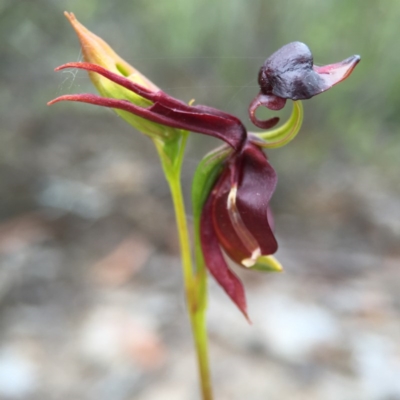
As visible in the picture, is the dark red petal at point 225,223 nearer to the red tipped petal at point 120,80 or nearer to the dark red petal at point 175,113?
the dark red petal at point 175,113

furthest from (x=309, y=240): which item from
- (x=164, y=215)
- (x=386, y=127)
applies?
(x=386, y=127)

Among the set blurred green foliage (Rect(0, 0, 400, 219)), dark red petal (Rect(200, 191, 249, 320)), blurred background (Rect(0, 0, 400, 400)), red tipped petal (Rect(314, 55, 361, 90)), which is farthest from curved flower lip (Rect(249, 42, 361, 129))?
blurred green foliage (Rect(0, 0, 400, 219))

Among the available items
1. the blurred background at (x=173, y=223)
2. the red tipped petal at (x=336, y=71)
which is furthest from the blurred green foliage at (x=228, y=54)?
the red tipped petal at (x=336, y=71)

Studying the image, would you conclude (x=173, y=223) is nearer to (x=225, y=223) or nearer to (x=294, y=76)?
(x=225, y=223)

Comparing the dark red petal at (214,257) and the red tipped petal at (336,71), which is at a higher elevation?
the red tipped petal at (336,71)

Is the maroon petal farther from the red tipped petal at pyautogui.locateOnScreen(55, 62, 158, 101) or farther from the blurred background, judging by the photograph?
the blurred background

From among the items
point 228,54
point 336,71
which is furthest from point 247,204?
point 228,54
